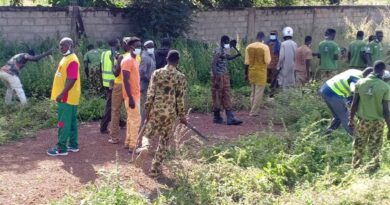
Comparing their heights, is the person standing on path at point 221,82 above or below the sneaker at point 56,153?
above

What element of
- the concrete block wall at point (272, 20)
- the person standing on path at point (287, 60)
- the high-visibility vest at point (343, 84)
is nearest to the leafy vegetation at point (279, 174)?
the high-visibility vest at point (343, 84)

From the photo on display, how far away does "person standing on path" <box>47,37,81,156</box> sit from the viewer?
826 centimetres

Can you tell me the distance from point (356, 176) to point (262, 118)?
15.2ft

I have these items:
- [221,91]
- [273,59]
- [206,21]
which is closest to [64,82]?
[221,91]

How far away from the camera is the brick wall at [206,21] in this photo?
1360 centimetres

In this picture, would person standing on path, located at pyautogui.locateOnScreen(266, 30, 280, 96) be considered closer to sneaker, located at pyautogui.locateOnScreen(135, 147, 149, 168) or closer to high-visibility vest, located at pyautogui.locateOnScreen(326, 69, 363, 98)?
high-visibility vest, located at pyautogui.locateOnScreen(326, 69, 363, 98)

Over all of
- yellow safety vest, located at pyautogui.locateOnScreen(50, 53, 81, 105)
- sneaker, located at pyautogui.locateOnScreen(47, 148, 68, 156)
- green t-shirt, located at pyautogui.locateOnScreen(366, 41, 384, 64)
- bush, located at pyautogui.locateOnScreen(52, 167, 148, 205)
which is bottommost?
sneaker, located at pyautogui.locateOnScreen(47, 148, 68, 156)

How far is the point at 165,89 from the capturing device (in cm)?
749

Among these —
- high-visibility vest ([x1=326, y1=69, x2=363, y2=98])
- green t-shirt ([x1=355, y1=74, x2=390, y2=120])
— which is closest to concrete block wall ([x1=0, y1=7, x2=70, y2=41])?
high-visibility vest ([x1=326, y1=69, x2=363, y2=98])

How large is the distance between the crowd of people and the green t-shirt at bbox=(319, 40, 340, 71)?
21mm

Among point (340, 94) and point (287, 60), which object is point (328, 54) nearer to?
point (287, 60)

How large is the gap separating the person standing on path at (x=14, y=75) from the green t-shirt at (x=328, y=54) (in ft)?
19.1

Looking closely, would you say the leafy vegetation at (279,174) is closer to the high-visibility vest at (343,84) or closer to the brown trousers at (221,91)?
the high-visibility vest at (343,84)

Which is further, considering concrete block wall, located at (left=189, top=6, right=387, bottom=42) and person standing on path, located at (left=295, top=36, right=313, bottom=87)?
concrete block wall, located at (left=189, top=6, right=387, bottom=42)
